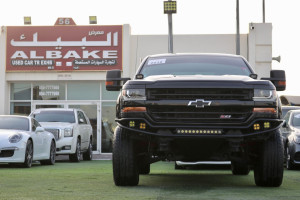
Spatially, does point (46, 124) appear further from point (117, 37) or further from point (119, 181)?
point (119, 181)

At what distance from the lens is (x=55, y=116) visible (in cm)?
2219

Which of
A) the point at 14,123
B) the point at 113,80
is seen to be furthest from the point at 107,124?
the point at 113,80

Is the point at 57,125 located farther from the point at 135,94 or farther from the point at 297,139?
the point at 135,94

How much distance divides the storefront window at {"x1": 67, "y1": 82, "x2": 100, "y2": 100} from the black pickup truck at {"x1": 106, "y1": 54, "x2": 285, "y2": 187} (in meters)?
21.2

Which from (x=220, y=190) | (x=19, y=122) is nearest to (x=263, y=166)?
(x=220, y=190)

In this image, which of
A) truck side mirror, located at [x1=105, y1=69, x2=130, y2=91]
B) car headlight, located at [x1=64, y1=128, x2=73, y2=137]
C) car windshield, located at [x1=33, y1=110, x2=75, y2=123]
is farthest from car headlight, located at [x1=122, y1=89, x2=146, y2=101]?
car windshield, located at [x1=33, y1=110, x2=75, y2=123]

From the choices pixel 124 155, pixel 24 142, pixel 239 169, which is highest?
pixel 124 155

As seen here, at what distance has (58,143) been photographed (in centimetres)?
2083

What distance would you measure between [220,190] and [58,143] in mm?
12987

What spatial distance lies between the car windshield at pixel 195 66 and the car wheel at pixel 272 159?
4.90ft

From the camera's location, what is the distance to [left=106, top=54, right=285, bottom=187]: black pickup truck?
8078mm

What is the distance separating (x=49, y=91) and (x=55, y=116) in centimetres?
779

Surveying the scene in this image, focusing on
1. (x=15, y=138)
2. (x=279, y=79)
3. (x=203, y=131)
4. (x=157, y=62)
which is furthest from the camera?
(x=15, y=138)

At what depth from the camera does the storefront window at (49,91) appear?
1171 inches
